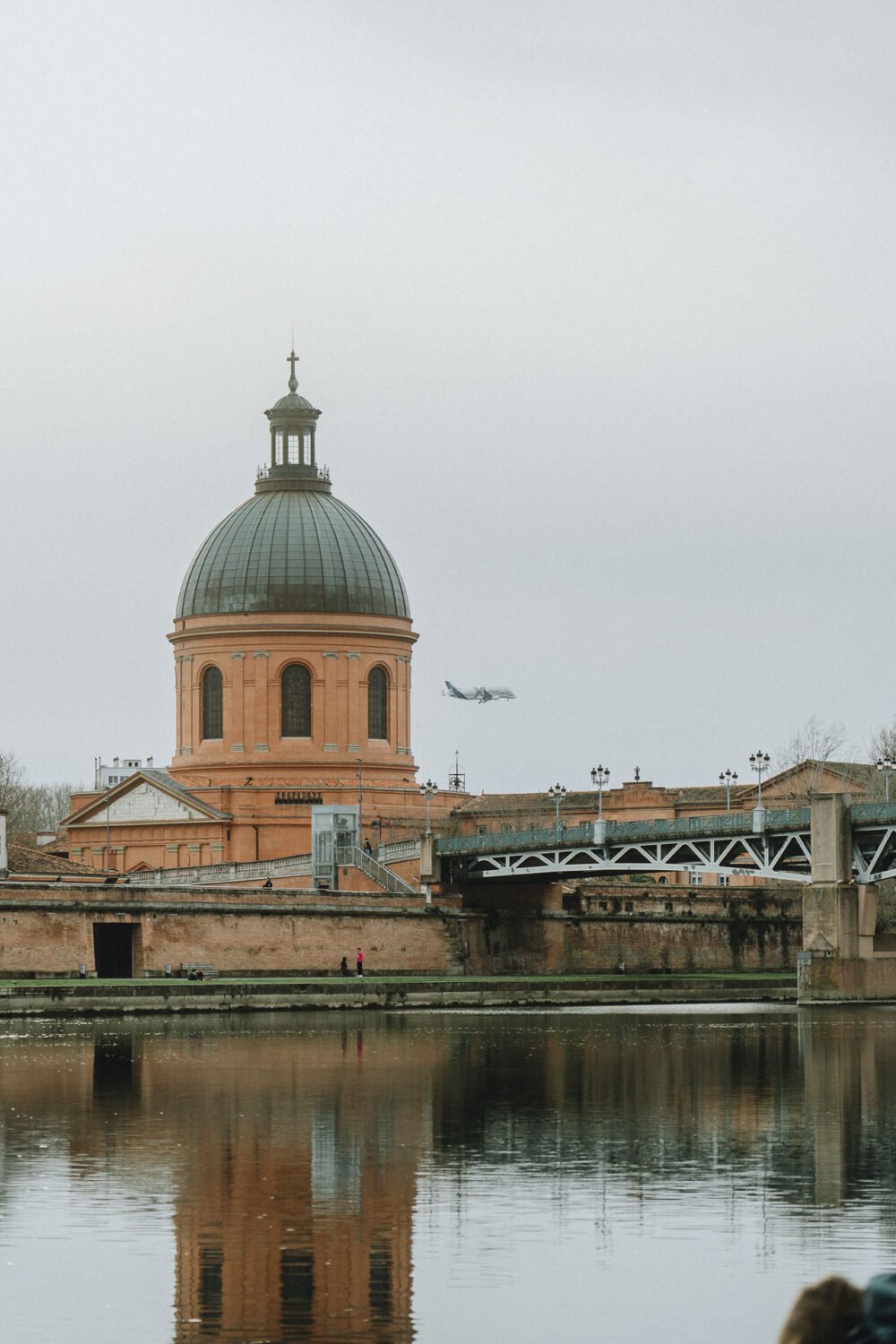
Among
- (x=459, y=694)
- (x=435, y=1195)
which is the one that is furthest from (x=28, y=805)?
(x=435, y=1195)

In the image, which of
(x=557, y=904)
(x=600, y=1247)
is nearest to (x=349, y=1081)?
(x=600, y=1247)

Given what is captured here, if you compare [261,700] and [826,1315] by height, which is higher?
[261,700]

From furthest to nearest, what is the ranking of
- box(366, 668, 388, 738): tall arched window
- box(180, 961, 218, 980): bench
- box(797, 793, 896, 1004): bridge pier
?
box(366, 668, 388, 738): tall arched window
box(180, 961, 218, 980): bench
box(797, 793, 896, 1004): bridge pier

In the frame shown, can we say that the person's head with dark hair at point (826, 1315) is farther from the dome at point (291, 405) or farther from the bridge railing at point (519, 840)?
the dome at point (291, 405)

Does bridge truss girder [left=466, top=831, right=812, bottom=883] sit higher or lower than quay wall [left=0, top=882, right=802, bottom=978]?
higher

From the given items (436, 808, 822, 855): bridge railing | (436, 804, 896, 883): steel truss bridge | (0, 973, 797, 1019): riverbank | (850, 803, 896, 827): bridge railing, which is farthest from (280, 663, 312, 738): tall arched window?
(850, 803, 896, 827): bridge railing

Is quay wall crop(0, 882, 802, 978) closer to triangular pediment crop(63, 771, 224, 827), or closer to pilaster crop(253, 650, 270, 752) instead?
triangular pediment crop(63, 771, 224, 827)

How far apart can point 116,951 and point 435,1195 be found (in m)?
50.6

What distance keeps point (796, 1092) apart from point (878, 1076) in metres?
3.41

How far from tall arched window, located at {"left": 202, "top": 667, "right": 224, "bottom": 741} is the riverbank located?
850 inches

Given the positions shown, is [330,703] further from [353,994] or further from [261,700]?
[353,994]

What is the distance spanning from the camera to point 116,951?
71062mm

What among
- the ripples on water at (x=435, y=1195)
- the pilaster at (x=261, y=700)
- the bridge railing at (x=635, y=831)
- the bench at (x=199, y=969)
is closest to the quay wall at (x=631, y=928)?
the bridge railing at (x=635, y=831)

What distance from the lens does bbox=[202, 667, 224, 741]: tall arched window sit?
310 feet
